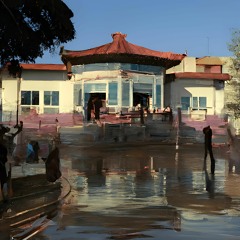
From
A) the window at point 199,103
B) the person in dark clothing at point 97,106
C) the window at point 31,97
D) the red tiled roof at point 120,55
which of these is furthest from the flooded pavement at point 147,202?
the window at point 199,103

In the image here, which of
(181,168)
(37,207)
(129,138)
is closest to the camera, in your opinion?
(37,207)

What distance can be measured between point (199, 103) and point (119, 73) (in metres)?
8.60

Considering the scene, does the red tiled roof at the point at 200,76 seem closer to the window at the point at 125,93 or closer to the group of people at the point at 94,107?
the window at the point at 125,93

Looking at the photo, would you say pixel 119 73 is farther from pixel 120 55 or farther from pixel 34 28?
pixel 34 28

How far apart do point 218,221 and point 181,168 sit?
967cm

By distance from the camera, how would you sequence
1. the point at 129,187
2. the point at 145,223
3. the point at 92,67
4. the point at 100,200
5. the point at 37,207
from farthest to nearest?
the point at 92,67 < the point at 129,187 < the point at 100,200 < the point at 37,207 < the point at 145,223

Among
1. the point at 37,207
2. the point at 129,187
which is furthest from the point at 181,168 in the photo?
the point at 37,207

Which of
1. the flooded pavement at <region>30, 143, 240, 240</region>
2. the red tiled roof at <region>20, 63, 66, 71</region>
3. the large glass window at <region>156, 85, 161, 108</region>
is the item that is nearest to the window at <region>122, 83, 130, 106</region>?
the large glass window at <region>156, 85, 161, 108</region>

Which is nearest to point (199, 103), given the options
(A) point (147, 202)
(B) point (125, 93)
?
(B) point (125, 93)

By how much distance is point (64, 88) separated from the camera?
122ft

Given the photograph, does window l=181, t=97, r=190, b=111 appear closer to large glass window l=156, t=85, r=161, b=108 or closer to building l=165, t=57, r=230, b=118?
building l=165, t=57, r=230, b=118

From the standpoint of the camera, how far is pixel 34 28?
10391mm

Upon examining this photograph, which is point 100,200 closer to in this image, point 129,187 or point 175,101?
point 129,187

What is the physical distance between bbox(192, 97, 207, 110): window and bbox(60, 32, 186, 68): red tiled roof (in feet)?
16.0
